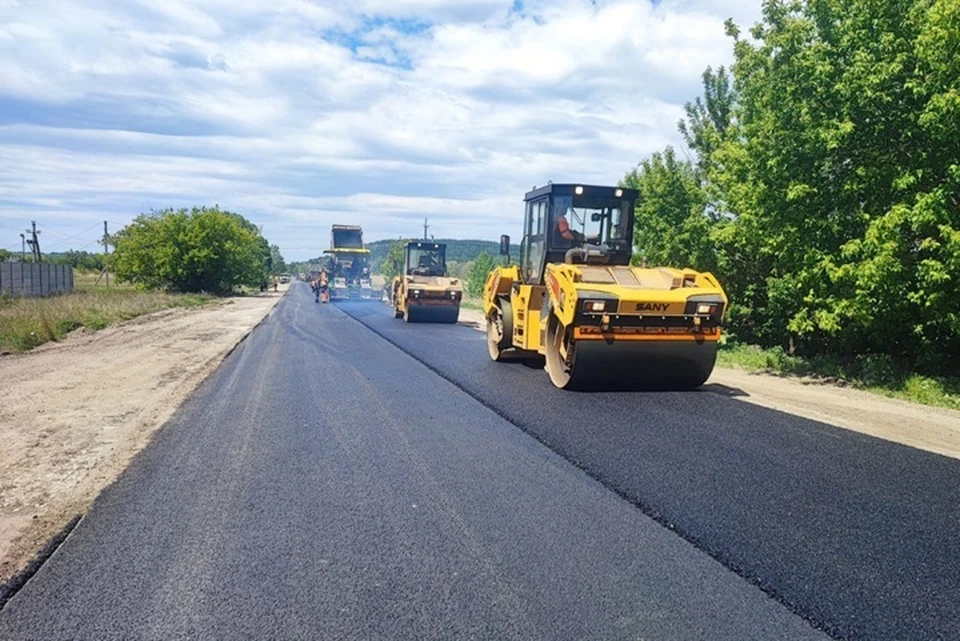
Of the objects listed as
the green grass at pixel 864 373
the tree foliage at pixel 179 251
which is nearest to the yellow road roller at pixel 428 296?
the green grass at pixel 864 373

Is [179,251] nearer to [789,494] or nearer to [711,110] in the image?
[711,110]

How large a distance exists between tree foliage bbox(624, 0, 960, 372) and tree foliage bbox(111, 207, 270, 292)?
36.5 m

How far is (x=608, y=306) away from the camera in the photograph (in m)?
8.77

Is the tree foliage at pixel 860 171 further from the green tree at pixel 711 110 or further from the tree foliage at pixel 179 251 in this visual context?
the tree foliage at pixel 179 251

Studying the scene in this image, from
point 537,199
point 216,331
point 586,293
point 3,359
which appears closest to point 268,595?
point 586,293

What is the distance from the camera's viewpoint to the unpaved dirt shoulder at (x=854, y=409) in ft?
24.8

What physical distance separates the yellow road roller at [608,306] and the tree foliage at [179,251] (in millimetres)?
36643

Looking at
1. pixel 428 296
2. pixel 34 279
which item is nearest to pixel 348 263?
pixel 34 279

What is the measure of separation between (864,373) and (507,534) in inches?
386

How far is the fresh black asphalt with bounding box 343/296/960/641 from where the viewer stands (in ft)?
11.9

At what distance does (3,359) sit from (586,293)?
11135 mm

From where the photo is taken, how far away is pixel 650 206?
1789 centimetres

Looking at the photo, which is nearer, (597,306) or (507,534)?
(507,534)

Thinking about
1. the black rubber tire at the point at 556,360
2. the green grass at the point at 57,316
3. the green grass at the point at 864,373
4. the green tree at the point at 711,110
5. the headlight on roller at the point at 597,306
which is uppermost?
the green tree at the point at 711,110
